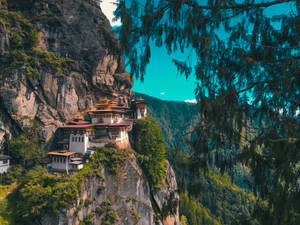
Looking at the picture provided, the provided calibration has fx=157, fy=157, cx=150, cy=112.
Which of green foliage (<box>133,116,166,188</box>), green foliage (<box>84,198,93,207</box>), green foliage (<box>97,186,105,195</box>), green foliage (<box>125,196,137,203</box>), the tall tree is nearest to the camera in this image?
the tall tree

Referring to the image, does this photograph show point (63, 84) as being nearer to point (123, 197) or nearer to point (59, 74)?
point (59, 74)

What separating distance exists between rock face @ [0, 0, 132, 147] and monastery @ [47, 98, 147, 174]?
5.57 feet

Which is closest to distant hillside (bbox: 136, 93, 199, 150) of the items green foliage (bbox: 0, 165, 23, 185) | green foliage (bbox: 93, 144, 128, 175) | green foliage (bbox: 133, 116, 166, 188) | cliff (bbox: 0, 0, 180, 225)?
green foliage (bbox: 133, 116, 166, 188)

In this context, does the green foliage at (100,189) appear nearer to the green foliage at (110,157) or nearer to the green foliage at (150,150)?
the green foliage at (110,157)

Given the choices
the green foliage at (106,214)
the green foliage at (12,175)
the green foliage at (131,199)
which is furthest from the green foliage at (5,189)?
the green foliage at (131,199)

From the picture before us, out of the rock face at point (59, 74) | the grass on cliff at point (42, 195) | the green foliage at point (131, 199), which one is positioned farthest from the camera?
the rock face at point (59, 74)

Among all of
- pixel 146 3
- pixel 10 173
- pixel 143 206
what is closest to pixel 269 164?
pixel 146 3

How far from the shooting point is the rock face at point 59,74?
56.1 feet

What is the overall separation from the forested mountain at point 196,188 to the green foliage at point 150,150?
13.0 feet

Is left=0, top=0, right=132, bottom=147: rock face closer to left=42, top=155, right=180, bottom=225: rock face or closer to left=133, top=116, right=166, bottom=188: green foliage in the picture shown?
left=133, top=116, right=166, bottom=188: green foliage

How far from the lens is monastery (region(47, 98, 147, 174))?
1609 centimetres

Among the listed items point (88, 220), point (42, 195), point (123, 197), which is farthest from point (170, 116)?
point (42, 195)

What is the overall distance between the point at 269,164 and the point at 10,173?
20.1 meters

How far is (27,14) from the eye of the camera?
2086 centimetres
